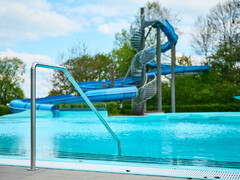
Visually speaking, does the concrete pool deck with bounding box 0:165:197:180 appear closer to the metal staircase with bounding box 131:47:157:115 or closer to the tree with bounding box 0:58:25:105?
the metal staircase with bounding box 131:47:157:115

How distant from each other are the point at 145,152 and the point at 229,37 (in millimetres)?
23781

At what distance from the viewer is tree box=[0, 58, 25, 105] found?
126ft

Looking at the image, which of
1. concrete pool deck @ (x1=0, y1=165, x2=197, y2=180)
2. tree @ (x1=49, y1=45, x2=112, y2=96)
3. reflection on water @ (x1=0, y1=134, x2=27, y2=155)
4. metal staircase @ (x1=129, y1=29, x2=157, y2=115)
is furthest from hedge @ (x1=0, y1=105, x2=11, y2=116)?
concrete pool deck @ (x1=0, y1=165, x2=197, y2=180)

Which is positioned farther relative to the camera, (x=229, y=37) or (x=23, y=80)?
(x=23, y=80)

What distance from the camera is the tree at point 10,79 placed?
3831 cm

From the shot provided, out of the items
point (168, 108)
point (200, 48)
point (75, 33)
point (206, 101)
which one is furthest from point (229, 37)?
point (75, 33)

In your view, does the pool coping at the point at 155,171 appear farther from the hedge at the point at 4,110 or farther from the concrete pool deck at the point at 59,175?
the hedge at the point at 4,110

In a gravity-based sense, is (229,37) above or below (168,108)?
above

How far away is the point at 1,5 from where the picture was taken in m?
28.1

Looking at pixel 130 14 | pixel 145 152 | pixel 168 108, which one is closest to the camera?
pixel 145 152

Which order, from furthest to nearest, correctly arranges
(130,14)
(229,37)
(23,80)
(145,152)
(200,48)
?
1. (23,80)
2. (130,14)
3. (200,48)
4. (229,37)
5. (145,152)

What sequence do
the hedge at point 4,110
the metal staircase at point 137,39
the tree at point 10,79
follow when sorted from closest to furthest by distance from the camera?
the metal staircase at point 137,39
the hedge at point 4,110
the tree at point 10,79

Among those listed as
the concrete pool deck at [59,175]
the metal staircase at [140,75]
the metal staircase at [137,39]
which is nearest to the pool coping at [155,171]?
the concrete pool deck at [59,175]

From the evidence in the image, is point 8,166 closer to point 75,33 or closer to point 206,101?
point 206,101
